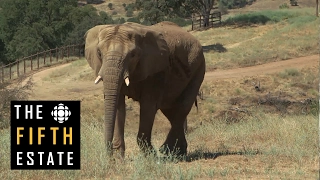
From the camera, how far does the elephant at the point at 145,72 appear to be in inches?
302

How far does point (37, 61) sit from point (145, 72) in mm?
28930

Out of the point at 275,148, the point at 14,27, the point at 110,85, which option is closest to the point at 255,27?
the point at 14,27

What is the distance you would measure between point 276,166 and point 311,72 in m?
20.7

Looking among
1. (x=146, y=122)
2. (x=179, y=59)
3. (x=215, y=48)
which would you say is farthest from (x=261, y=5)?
(x=146, y=122)

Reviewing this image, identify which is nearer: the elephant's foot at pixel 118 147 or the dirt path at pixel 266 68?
the elephant's foot at pixel 118 147

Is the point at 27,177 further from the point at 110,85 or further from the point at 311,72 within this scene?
the point at 311,72

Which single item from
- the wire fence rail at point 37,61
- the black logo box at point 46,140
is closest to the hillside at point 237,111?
the black logo box at point 46,140

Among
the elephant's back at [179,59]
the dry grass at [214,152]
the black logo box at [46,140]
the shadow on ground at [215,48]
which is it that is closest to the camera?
the dry grass at [214,152]

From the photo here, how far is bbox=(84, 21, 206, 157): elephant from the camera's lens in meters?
7.68

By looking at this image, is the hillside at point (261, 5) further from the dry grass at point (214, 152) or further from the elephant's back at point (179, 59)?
the elephant's back at point (179, 59)

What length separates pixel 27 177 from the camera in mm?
7039

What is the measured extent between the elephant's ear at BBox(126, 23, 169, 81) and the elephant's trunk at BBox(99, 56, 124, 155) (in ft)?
2.23

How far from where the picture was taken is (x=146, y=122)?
886cm

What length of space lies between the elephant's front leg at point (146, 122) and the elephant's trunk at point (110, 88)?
1.20 metres
